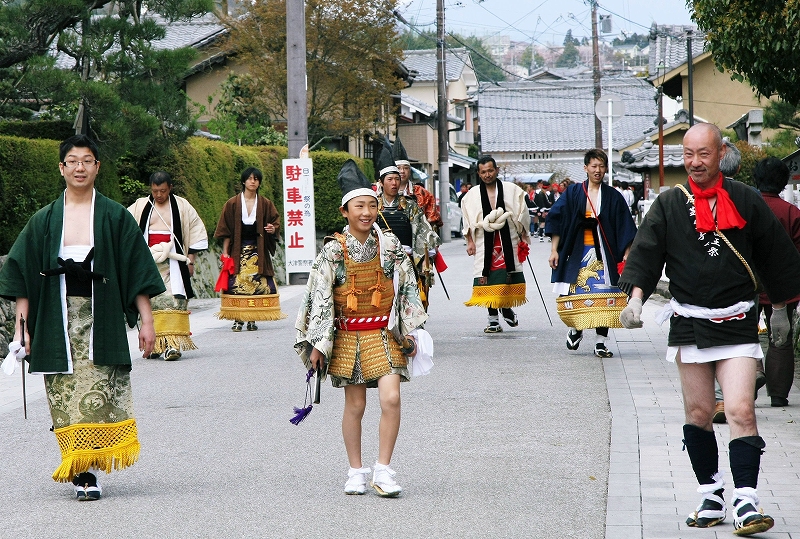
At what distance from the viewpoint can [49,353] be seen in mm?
5574

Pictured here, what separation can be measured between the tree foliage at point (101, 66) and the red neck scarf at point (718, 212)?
921cm

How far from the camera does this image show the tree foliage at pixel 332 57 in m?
28.8

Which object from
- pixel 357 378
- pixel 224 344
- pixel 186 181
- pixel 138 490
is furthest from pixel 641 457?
pixel 186 181

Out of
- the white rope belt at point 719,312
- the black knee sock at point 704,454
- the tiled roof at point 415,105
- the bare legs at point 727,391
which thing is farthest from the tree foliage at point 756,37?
the tiled roof at point 415,105

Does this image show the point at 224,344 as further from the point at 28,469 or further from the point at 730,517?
the point at 730,517

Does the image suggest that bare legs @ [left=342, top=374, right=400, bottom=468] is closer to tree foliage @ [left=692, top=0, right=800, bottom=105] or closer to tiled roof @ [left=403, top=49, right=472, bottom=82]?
tree foliage @ [left=692, top=0, right=800, bottom=105]

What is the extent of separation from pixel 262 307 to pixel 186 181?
525 cm

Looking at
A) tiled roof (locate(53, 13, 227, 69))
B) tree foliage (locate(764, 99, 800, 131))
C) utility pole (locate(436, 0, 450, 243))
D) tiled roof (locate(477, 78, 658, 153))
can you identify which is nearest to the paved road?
tree foliage (locate(764, 99, 800, 131))

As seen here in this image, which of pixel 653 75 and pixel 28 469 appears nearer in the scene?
pixel 28 469

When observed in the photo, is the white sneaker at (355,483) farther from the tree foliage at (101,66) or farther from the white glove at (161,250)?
the tree foliage at (101,66)

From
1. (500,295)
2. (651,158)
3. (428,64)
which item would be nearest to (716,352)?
(500,295)

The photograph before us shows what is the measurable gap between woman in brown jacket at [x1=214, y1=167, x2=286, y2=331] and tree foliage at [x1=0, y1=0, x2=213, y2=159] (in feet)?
6.32

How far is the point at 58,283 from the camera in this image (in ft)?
18.5

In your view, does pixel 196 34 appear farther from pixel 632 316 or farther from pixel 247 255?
pixel 632 316
